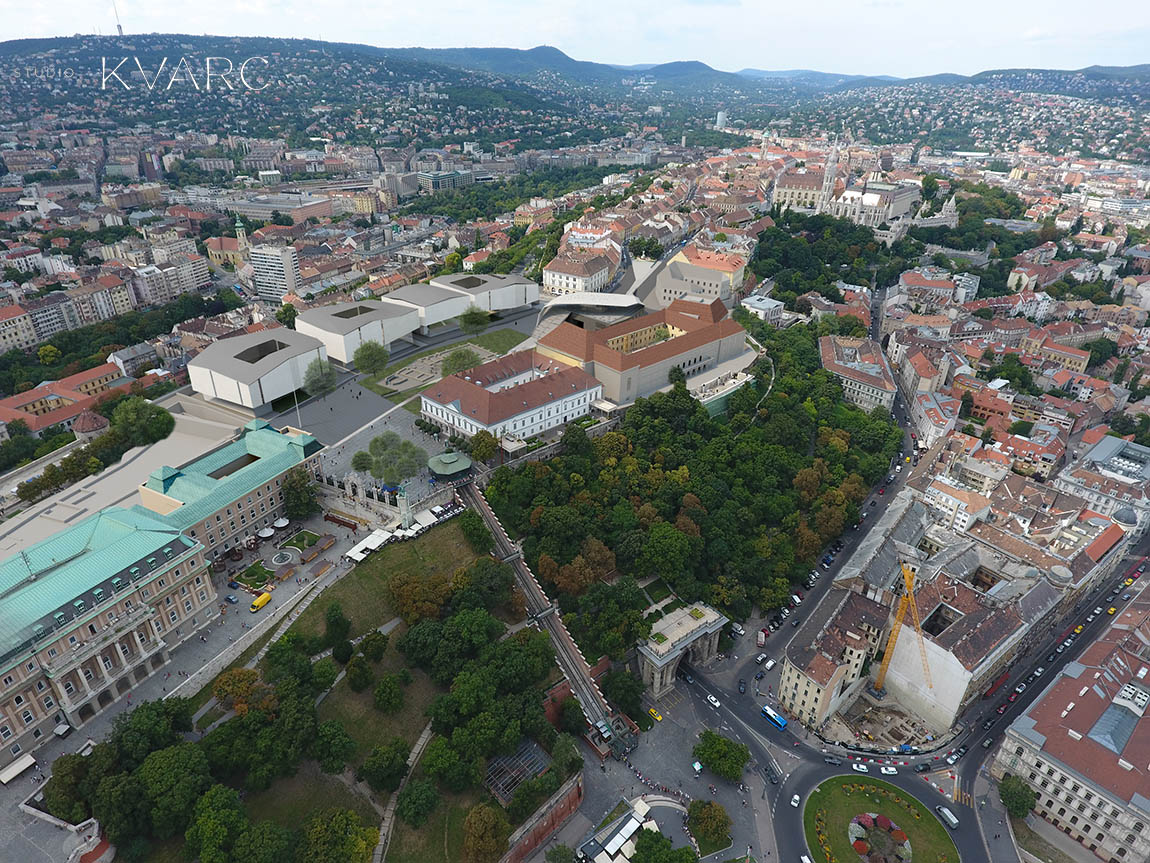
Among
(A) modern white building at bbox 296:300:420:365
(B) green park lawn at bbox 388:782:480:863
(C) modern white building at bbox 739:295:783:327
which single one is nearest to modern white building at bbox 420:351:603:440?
(A) modern white building at bbox 296:300:420:365

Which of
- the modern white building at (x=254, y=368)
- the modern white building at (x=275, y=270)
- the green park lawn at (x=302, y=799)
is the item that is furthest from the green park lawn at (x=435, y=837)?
the modern white building at (x=275, y=270)

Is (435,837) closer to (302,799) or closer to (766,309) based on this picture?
(302,799)

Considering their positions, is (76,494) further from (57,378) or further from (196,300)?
(196,300)

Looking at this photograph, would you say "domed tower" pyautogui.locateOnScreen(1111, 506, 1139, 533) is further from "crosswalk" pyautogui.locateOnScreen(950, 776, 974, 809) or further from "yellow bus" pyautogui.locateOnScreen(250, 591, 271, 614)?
"yellow bus" pyautogui.locateOnScreen(250, 591, 271, 614)

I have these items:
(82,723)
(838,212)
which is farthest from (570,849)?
(838,212)

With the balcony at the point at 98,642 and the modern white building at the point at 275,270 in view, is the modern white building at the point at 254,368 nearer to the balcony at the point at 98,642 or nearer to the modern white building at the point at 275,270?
the balcony at the point at 98,642

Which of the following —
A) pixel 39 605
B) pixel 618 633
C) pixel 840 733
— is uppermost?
pixel 39 605

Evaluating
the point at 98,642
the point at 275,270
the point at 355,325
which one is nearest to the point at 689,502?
the point at 98,642
